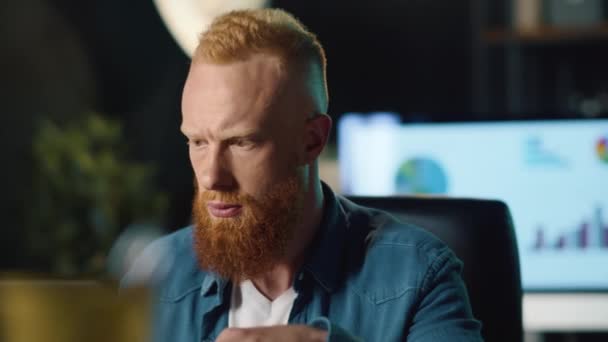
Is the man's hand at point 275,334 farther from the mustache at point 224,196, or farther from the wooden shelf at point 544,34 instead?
the wooden shelf at point 544,34

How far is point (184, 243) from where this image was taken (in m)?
1.24

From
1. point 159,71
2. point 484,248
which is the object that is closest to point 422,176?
point 484,248

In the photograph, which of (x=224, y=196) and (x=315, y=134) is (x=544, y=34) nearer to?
(x=315, y=134)

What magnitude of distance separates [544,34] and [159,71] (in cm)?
162

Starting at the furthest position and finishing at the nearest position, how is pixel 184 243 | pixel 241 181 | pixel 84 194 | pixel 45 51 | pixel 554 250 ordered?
pixel 45 51 < pixel 84 194 < pixel 554 250 < pixel 184 243 < pixel 241 181

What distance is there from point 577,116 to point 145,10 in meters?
2.11

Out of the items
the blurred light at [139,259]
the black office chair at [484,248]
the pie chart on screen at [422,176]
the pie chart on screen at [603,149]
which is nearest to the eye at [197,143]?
the blurred light at [139,259]

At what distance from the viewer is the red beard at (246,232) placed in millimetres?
1076

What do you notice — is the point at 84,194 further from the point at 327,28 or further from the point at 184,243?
the point at 184,243

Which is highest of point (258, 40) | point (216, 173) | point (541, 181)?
point (258, 40)

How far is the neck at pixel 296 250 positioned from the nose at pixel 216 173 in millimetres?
138

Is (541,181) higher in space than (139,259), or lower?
lower

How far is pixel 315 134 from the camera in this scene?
1.14m

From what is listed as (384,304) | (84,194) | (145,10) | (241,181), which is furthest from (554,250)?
(145,10)
